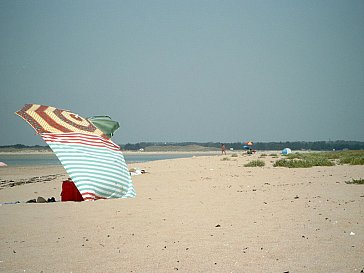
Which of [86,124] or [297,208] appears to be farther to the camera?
[86,124]

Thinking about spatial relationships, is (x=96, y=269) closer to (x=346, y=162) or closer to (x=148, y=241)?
(x=148, y=241)

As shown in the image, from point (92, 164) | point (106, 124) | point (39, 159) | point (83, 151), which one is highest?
point (106, 124)

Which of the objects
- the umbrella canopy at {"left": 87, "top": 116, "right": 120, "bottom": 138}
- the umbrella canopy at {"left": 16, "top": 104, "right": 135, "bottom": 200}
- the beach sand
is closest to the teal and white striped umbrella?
the umbrella canopy at {"left": 16, "top": 104, "right": 135, "bottom": 200}

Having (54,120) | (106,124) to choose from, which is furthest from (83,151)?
(106,124)

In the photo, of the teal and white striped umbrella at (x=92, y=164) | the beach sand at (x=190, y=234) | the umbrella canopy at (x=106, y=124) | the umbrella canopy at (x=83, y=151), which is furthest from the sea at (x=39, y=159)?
the beach sand at (x=190, y=234)

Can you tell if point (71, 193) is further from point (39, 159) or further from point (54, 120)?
point (39, 159)

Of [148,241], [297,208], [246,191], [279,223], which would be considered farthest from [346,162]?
[148,241]

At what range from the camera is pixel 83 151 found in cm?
979

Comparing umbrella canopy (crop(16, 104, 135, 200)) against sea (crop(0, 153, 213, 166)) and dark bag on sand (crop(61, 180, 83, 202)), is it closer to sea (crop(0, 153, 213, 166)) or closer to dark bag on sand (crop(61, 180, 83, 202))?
dark bag on sand (crop(61, 180, 83, 202))

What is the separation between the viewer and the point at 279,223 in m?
7.21

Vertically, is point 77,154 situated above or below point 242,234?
above

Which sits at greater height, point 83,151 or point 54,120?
point 54,120

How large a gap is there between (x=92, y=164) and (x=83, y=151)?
0.39 m

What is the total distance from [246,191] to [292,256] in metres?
6.82
